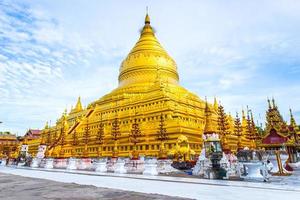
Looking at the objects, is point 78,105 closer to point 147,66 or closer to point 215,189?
point 147,66

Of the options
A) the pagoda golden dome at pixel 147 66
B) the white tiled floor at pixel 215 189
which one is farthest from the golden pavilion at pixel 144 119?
the white tiled floor at pixel 215 189

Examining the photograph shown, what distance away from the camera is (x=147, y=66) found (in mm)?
41906

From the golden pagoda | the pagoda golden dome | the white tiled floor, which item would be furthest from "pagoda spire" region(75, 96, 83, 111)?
the white tiled floor

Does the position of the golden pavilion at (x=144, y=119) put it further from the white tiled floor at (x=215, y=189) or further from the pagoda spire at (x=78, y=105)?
the white tiled floor at (x=215, y=189)

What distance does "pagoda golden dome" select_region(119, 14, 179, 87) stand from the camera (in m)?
41.3

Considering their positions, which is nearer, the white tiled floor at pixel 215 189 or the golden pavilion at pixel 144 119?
the white tiled floor at pixel 215 189

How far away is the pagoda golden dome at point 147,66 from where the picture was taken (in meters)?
41.3

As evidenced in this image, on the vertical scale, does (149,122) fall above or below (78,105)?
below

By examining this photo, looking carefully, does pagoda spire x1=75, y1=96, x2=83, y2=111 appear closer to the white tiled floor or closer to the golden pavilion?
the golden pavilion

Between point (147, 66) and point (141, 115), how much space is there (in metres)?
12.4

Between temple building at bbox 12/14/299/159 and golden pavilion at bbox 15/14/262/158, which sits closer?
temple building at bbox 12/14/299/159

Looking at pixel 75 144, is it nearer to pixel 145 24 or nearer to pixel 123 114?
pixel 123 114

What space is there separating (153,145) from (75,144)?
1183cm

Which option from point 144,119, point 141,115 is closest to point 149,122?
point 144,119
